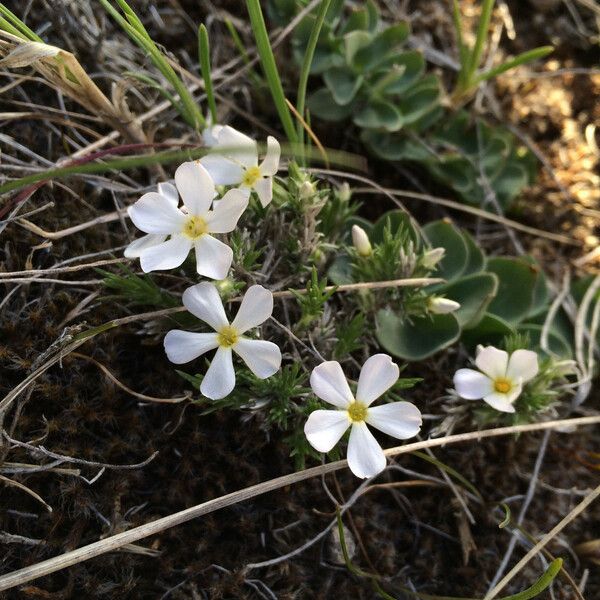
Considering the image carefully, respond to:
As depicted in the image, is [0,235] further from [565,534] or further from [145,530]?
[565,534]

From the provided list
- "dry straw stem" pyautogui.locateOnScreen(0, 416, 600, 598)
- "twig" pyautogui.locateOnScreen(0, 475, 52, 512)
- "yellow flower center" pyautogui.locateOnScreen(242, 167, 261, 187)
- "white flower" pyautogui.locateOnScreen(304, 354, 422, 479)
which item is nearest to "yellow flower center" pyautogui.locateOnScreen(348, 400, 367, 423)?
"white flower" pyautogui.locateOnScreen(304, 354, 422, 479)

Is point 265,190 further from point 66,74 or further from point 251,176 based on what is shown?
point 66,74

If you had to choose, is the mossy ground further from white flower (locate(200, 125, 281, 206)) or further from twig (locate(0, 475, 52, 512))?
white flower (locate(200, 125, 281, 206))

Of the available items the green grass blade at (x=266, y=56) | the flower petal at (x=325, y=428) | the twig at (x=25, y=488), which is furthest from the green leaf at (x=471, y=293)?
the twig at (x=25, y=488)

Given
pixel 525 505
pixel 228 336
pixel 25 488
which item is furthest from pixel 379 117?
pixel 25 488

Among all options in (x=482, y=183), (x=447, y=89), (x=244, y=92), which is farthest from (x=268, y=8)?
(x=482, y=183)
